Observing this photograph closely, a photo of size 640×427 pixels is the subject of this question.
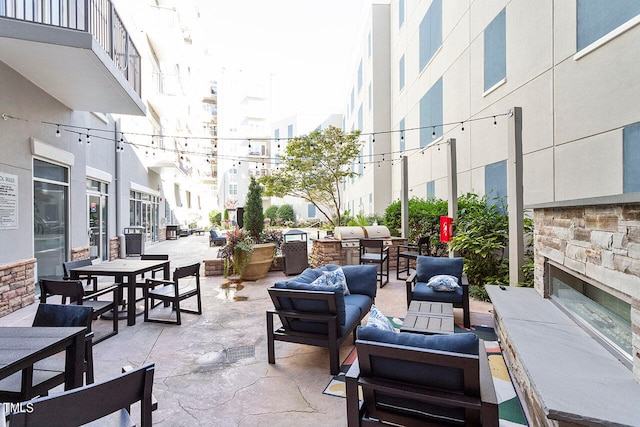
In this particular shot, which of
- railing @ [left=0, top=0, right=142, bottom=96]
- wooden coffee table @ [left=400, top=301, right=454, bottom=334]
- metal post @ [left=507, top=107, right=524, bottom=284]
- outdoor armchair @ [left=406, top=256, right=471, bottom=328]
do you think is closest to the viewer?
wooden coffee table @ [left=400, top=301, right=454, bottom=334]

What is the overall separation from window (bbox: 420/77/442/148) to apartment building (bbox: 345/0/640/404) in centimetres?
6

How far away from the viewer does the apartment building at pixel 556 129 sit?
2477 millimetres

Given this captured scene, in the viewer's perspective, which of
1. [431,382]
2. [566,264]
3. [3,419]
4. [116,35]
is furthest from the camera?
[116,35]

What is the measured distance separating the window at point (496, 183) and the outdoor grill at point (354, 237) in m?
2.65

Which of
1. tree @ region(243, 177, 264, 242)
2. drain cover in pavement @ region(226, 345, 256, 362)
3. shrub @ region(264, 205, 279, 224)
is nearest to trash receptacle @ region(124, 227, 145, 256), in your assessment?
tree @ region(243, 177, 264, 242)

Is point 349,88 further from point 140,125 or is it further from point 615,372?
point 615,372

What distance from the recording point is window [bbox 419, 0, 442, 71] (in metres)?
9.65

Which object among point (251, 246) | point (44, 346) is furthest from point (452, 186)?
point (44, 346)

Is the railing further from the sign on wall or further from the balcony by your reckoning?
the sign on wall

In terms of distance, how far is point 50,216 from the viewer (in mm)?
6875

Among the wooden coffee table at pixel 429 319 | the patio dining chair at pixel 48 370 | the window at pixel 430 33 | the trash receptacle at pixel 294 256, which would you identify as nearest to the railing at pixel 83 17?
the patio dining chair at pixel 48 370

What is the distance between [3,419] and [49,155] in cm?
680

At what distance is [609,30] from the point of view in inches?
159

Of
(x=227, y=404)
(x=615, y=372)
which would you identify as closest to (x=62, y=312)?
(x=227, y=404)
